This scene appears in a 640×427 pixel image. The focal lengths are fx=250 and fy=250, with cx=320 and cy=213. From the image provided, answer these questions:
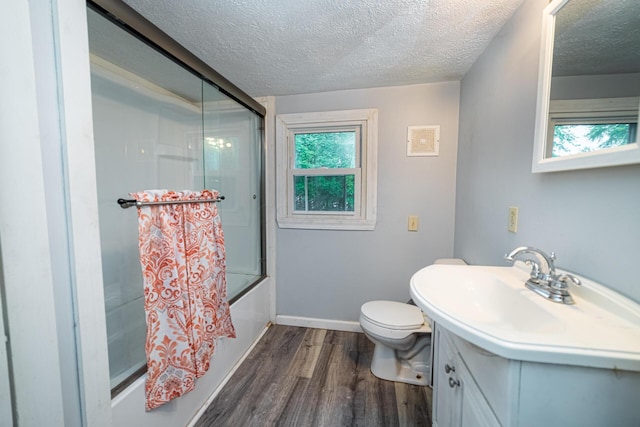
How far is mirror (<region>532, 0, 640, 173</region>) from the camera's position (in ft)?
2.10

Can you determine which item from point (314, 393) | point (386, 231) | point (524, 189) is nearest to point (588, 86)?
point (524, 189)

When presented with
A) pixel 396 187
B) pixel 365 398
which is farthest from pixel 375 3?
pixel 365 398

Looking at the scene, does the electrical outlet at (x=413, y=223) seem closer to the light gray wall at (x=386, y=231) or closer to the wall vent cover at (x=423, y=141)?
the light gray wall at (x=386, y=231)

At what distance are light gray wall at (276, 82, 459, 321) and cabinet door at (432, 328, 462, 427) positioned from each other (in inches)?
38.4

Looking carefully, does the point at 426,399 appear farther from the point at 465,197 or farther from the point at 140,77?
the point at 140,77

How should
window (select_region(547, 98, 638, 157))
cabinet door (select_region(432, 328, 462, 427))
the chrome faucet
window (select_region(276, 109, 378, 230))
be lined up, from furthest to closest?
window (select_region(276, 109, 378, 230)) < cabinet door (select_region(432, 328, 462, 427)) < the chrome faucet < window (select_region(547, 98, 638, 157))

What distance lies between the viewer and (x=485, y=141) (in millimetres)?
1437

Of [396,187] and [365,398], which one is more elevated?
[396,187]

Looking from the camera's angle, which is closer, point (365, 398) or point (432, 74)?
point (365, 398)

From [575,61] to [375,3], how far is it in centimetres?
80

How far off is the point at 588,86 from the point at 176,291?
5.62 feet

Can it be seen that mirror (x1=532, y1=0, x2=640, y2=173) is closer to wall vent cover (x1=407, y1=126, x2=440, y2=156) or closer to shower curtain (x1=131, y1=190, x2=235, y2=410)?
wall vent cover (x1=407, y1=126, x2=440, y2=156)

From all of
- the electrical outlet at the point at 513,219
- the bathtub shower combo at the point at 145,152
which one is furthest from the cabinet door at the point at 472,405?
the bathtub shower combo at the point at 145,152

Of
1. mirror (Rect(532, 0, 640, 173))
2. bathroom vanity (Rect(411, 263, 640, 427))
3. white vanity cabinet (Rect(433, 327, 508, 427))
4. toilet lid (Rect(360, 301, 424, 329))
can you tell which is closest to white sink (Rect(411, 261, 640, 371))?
bathroom vanity (Rect(411, 263, 640, 427))
